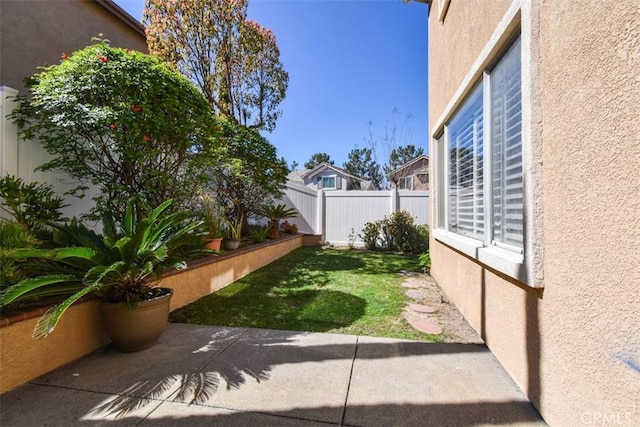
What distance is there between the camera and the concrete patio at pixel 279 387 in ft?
6.79

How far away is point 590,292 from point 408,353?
71.4 inches

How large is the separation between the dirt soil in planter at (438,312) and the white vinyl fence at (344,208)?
4946mm

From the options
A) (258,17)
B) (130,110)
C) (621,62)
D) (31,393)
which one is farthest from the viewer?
(258,17)

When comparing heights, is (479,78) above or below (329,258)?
above

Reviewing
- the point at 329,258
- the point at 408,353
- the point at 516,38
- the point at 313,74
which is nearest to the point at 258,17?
the point at 313,74

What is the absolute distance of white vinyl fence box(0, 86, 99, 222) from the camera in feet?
12.2

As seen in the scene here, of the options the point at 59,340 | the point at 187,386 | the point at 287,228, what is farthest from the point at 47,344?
the point at 287,228

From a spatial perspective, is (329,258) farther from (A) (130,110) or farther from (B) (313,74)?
(B) (313,74)

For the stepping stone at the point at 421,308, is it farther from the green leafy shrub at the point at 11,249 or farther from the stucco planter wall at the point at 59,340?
the green leafy shrub at the point at 11,249

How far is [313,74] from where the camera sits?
12.1 m

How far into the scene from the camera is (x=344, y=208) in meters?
11.3

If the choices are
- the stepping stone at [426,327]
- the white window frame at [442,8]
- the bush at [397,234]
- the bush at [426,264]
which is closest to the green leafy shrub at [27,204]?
the stepping stone at [426,327]

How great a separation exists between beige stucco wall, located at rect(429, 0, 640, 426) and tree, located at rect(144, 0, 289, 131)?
29.6ft

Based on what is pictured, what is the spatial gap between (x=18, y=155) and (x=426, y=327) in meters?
5.85
